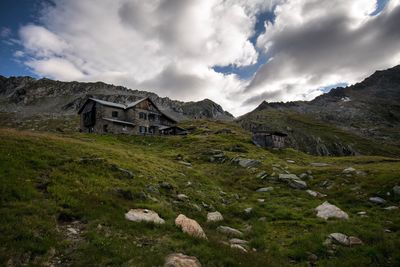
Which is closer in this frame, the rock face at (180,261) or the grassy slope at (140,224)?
the rock face at (180,261)

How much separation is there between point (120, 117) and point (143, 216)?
63727 mm

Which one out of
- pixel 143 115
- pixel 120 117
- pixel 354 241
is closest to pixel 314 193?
pixel 354 241

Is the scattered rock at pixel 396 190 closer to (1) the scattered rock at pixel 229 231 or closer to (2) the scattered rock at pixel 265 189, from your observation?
(2) the scattered rock at pixel 265 189

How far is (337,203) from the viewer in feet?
69.7

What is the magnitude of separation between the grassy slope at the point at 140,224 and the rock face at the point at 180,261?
0.30 metres

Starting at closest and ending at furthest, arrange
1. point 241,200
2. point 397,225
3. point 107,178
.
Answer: point 397,225 → point 107,178 → point 241,200

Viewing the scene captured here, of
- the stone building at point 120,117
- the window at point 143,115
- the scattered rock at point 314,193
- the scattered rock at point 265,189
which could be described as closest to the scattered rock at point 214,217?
the scattered rock at point 265,189

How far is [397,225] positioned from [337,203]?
544 cm

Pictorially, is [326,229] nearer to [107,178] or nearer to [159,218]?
[159,218]

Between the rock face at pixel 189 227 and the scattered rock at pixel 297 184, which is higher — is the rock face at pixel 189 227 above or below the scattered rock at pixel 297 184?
below

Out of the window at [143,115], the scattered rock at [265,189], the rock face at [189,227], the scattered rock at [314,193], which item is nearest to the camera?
the rock face at [189,227]

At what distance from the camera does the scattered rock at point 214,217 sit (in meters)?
17.4

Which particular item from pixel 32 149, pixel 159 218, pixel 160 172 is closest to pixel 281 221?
pixel 159 218

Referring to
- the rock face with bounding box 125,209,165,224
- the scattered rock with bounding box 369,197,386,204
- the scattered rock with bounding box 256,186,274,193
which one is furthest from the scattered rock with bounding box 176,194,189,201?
the scattered rock with bounding box 369,197,386,204
